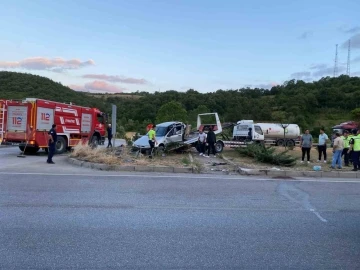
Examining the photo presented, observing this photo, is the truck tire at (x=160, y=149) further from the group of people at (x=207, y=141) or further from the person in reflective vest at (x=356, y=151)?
the person in reflective vest at (x=356, y=151)

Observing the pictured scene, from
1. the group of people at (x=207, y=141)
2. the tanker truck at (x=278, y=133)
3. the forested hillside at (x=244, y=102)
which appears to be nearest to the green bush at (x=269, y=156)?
the group of people at (x=207, y=141)

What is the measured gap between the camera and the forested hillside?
49406mm

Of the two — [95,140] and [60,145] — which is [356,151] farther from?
[95,140]

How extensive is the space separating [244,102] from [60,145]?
159ft

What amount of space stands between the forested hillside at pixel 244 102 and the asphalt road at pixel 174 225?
36.2m

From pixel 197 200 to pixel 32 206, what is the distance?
3.41 meters

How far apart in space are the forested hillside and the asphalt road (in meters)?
36.2

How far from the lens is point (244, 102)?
209ft

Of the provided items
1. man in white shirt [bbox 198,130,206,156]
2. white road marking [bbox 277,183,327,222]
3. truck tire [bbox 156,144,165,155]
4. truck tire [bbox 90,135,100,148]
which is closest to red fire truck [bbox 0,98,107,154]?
truck tire [bbox 90,135,100,148]

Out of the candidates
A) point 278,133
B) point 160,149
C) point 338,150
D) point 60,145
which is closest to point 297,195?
point 338,150

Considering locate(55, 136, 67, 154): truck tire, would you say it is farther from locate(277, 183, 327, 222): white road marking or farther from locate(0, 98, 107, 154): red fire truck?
locate(277, 183, 327, 222): white road marking

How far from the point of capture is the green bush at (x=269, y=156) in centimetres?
1474

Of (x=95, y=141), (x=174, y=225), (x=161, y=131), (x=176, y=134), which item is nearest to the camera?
(x=174, y=225)

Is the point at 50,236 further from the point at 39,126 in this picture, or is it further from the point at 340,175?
the point at 39,126
